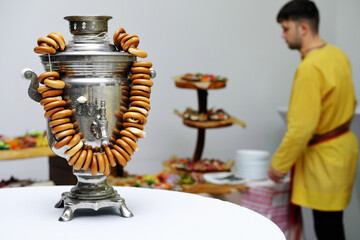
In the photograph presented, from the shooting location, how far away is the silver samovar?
4.09ft

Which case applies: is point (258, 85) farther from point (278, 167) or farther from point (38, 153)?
point (38, 153)

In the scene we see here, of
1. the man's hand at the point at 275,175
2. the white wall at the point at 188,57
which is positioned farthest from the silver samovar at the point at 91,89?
the white wall at the point at 188,57

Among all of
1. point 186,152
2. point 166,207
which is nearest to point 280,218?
point 186,152

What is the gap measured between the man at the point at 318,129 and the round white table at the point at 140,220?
1778mm

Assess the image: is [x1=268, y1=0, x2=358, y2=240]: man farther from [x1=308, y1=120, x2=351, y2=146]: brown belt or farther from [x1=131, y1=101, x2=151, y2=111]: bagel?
[x1=131, y1=101, x2=151, y2=111]: bagel

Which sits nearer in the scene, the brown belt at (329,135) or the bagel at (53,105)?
the bagel at (53,105)

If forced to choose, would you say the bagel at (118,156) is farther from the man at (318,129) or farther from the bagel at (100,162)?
the man at (318,129)

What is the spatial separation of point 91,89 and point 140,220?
1.05 ft

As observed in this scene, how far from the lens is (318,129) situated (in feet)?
10.6

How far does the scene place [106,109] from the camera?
4.19ft

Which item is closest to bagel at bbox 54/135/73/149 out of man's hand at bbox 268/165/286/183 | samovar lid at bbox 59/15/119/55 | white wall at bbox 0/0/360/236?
samovar lid at bbox 59/15/119/55

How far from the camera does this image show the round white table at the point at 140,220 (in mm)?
1129

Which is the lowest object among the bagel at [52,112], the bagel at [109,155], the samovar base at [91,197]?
the samovar base at [91,197]

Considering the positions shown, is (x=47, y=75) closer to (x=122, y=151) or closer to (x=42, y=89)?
(x=42, y=89)
